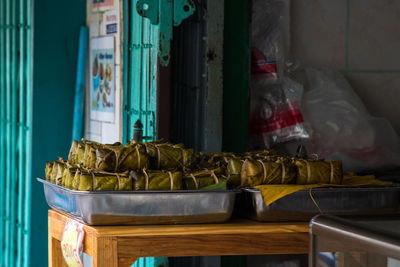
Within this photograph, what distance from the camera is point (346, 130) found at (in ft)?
9.37

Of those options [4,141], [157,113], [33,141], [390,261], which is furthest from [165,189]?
[4,141]

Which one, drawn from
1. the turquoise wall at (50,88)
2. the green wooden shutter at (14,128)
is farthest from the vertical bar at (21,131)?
the turquoise wall at (50,88)

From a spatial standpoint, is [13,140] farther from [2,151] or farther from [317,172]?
[317,172]

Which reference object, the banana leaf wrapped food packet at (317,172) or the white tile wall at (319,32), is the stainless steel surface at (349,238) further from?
the white tile wall at (319,32)

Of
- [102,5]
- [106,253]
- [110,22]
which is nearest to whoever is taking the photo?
[106,253]

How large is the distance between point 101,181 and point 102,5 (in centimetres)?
166

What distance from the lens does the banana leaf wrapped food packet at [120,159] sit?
1936 mm

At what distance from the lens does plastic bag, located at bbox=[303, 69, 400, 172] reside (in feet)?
9.36

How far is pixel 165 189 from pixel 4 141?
7.61 ft

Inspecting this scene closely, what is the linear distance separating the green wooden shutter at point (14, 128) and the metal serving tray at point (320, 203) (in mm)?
1917

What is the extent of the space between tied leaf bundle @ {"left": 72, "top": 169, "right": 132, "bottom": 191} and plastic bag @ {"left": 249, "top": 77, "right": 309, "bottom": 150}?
3.70 ft

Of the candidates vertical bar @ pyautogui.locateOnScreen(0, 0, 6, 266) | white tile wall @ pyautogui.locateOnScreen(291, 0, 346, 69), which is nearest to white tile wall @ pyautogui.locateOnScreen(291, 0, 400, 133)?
white tile wall @ pyautogui.locateOnScreen(291, 0, 346, 69)

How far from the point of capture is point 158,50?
2.58m

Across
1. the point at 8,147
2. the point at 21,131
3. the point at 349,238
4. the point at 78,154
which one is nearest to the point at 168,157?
the point at 78,154
